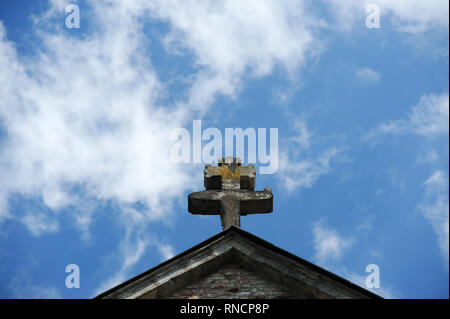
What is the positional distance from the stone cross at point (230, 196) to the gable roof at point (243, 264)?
171 cm

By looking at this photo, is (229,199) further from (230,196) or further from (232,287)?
(232,287)

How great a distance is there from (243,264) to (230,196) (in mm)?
2669

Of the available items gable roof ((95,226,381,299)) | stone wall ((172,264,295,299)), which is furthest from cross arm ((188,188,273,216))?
stone wall ((172,264,295,299))

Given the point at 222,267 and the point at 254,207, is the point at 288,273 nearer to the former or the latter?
the point at 222,267

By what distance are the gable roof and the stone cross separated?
1.71 metres

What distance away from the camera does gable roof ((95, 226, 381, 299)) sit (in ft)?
17.2

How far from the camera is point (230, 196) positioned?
8500 mm

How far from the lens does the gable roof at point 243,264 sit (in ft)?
17.2

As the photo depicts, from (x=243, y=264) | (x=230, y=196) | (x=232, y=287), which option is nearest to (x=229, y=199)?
(x=230, y=196)

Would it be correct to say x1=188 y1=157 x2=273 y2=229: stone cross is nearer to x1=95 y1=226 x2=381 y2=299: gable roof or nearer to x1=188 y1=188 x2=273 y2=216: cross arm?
x1=188 y1=188 x2=273 y2=216: cross arm
